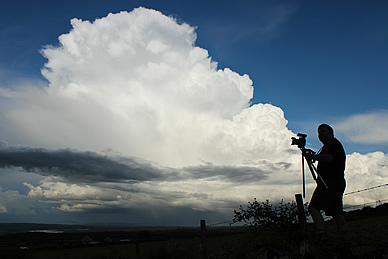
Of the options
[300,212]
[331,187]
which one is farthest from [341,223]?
[300,212]

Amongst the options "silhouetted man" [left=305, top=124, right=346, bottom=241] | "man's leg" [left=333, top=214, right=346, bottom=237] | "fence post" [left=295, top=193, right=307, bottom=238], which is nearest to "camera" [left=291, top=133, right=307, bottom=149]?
"silhouetted man" [left=305, top=124, right=346, bottom=241]

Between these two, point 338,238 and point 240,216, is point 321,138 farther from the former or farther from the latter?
point 240,216

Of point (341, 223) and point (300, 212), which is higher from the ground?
point (300, 212)

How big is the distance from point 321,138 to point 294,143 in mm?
509

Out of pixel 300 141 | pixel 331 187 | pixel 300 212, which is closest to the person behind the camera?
pixel 331 187

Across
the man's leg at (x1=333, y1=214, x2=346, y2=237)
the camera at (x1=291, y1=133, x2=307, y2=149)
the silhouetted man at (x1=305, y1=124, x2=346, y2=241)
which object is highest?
the camera at (x1=291, y1=133, x2=307, y2=149)

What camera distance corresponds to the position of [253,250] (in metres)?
7.64

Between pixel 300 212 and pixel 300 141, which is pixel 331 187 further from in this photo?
pixel 300 212

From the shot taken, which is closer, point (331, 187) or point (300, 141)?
point (331, 187)

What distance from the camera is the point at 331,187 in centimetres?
573

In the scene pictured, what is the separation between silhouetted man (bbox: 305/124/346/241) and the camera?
18.7 ft

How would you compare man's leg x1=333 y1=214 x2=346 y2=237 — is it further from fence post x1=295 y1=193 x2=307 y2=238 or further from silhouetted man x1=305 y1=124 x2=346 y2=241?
fence post x1=295 y1=193 x2=307 y2=238

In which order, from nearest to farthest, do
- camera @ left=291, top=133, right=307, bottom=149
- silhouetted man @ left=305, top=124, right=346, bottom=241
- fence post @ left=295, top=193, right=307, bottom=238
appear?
silhouetted man @ left=305, top=124, right=346, bottom=241
camera @ left=291, top=133, right=307, bottom=149
fence post @ left=295, top=193, right=307, bottom=238

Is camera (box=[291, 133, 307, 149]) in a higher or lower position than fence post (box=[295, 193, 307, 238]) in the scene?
higher
